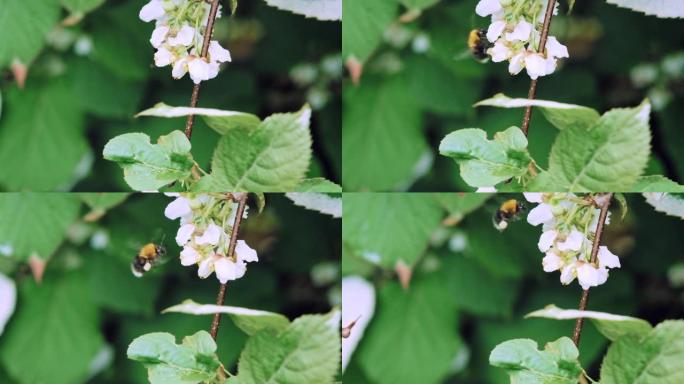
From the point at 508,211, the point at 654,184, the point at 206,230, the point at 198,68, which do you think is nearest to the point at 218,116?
the point at 198,68

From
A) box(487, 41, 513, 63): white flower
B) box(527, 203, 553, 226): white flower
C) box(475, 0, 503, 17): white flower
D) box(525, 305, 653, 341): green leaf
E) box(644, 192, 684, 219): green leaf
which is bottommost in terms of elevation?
box(525, 305, 653, 341): green leaf

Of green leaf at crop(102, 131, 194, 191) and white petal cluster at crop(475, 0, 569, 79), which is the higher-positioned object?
white petal cluster at crop(475, 0, 569, 79)

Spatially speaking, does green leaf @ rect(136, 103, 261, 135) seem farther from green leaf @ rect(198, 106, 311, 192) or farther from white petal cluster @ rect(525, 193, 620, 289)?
white petal cluster @ rect(525, 193, 620, 289)

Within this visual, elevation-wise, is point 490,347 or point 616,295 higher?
point 616,295

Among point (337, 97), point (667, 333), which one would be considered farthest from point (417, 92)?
point (667, 333)

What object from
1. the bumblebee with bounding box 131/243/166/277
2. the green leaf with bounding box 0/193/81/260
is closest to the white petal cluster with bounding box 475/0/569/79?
the bumblebee with bounding box 131/243/166/277

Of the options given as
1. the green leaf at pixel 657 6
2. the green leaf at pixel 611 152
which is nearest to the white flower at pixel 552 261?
the green leaf at pixel 611 152

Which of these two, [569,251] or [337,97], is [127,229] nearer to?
[337,97]
